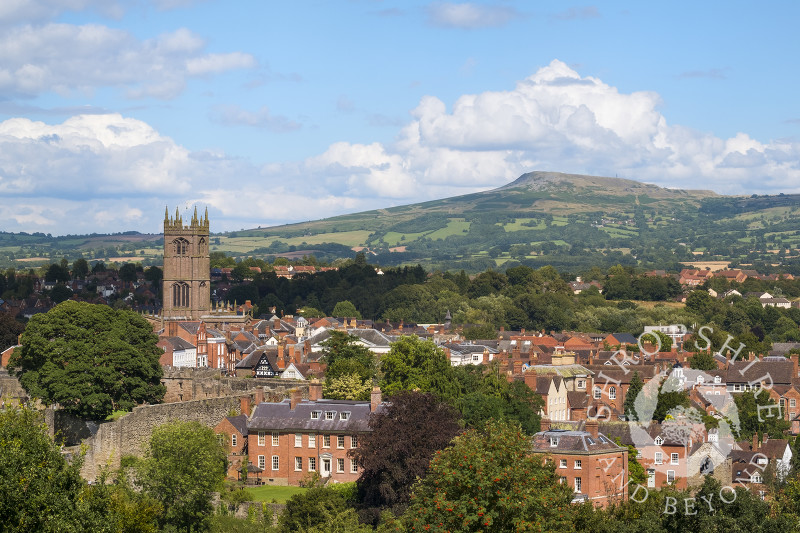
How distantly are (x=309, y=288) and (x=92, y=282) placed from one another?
86.6ft

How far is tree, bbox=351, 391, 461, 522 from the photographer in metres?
47.7

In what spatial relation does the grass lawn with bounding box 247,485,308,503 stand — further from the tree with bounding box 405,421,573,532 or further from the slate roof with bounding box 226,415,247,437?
the tree with bounding box 405,421,573,532

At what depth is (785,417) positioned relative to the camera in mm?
74500

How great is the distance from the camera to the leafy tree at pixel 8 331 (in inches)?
3395

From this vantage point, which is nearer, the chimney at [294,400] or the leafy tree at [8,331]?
the chimney at [294,400]

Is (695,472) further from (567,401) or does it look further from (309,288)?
(309,288)

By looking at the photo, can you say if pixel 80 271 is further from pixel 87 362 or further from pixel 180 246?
pixel 87 362

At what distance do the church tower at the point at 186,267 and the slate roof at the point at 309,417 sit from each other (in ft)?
209

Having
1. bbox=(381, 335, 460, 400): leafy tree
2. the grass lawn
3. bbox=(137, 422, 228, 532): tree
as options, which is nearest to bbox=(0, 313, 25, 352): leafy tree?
bbox=(381, 335, 460, 400): leafy tree

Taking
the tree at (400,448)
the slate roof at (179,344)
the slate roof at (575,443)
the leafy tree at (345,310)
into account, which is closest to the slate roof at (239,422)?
the tree at (400,448)

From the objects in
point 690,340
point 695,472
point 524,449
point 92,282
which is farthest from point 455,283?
point 524,449

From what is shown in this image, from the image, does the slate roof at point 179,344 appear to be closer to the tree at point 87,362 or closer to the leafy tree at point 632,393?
the tree at point 87,362

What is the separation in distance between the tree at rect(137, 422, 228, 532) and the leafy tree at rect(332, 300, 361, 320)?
86.0 metres

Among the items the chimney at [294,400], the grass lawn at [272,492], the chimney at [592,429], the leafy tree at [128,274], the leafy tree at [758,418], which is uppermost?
the leafy tree at [128,274]
